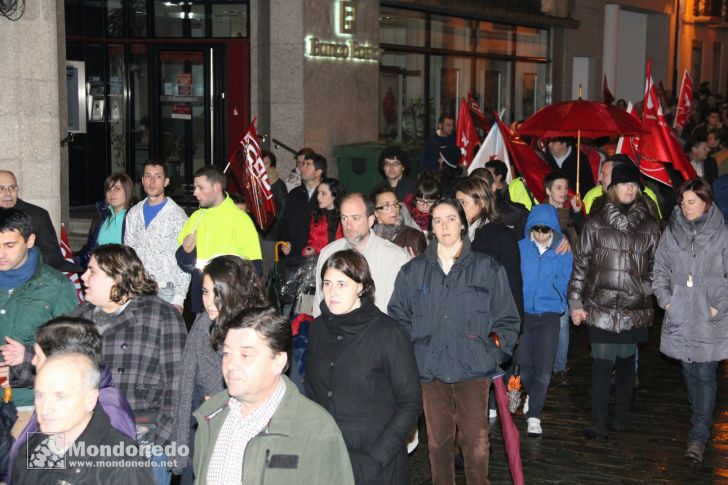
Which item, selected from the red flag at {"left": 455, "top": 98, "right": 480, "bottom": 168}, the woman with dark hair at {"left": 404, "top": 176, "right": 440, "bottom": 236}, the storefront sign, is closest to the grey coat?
the woman with dark hair at {"left": 404, "top": 176, "right": 440, "bottom": 236}

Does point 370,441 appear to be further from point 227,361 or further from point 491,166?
point 491,166

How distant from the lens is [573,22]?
89.4 ft

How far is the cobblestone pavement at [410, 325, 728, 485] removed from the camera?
25.8 feet

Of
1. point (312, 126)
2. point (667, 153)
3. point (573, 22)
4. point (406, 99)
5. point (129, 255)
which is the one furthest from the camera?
point (573, 22)

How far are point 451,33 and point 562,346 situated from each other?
46.4 feet

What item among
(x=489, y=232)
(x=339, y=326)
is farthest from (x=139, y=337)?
(x=489, y=232)

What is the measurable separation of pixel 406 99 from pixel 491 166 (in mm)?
10506

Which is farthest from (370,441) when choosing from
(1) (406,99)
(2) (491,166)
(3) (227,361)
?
(1) (406,99)

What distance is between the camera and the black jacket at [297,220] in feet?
38.0

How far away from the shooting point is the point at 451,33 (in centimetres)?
2323

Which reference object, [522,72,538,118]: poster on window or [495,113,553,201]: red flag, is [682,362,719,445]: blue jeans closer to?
[495,113,553,201]: red flag

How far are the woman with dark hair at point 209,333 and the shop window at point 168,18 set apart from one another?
13.3 metres

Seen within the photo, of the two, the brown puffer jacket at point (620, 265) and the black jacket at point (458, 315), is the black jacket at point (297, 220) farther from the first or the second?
the black jacket at point (458, 315)

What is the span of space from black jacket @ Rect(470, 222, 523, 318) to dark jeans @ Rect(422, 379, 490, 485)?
47.6 inches
